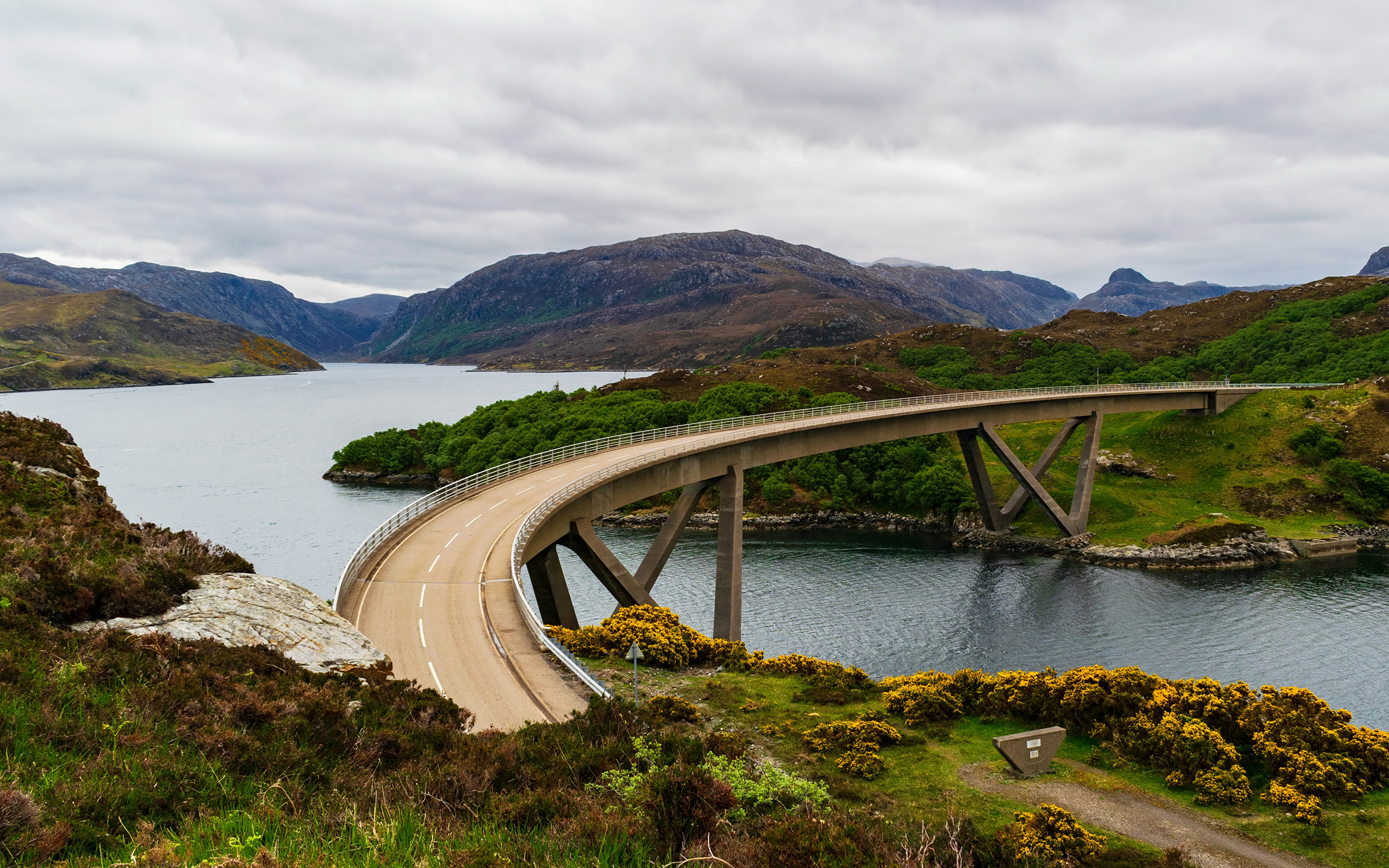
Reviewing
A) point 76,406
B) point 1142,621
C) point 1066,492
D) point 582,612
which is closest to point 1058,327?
point 1066,492

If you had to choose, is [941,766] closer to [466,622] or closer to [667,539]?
[466,622]

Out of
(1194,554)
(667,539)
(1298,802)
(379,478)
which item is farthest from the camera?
(379,478)

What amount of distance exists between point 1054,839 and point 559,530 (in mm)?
25555

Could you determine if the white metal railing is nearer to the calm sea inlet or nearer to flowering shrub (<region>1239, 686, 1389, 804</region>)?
the calm sea inlet

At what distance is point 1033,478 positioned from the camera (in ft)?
245

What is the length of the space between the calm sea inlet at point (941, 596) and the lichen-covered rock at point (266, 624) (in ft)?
102

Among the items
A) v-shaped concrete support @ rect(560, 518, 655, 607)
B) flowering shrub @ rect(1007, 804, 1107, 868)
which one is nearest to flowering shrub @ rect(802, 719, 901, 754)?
flowering shrub @ rect(1007, 804, 1107, 868)

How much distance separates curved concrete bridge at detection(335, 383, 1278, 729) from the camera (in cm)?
2089

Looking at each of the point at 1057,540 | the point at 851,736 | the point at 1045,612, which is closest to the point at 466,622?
the point at 851,736

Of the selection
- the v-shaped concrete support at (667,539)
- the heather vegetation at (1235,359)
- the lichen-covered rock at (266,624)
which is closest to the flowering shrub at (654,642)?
the lichen-covered rock at (266,624)

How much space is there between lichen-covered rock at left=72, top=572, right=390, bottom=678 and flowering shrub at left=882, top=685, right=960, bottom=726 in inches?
618

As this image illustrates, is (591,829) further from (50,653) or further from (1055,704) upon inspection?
(1055,704)

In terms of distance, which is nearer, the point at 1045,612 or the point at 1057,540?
the point at 1045,612

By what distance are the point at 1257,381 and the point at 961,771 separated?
14958 cm
